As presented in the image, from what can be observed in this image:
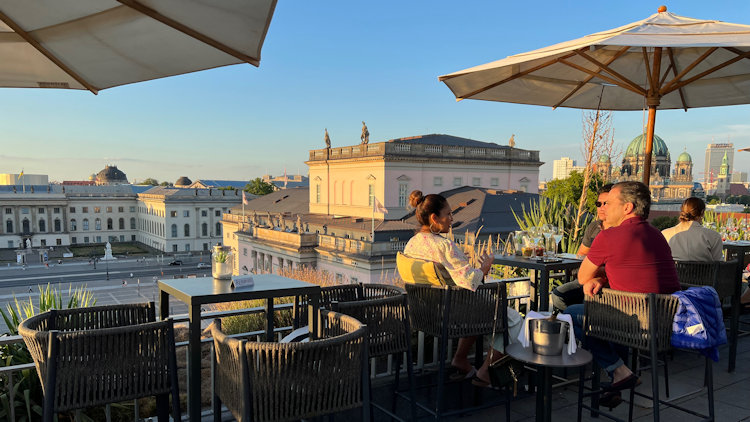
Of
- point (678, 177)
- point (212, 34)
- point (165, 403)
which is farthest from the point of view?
point (678, 177)

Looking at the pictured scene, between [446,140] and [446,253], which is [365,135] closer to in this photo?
[446,140]

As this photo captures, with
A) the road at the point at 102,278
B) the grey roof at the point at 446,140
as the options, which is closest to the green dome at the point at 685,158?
the grey roof at the point at 446,140

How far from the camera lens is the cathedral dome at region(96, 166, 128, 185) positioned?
118750 mm

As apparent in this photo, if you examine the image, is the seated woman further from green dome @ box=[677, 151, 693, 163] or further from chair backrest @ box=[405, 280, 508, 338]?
green dome @ box=[677, 151, 693, 163]

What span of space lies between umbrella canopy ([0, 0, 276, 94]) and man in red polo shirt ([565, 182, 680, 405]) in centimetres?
205

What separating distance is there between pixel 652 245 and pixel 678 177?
127 meters

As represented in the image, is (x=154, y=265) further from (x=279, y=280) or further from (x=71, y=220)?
(x=279, y=280)

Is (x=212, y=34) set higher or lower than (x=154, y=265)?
higher

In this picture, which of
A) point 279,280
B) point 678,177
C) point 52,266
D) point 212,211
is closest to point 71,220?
point 212,211

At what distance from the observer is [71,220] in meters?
81.5

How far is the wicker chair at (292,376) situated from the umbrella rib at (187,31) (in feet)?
4.67

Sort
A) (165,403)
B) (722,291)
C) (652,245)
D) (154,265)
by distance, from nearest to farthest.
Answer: (165,403) → (652,245) → (722,291) → (154,265)

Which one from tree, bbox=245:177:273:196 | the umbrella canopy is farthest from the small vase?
tree, bbox=245:177:273:196

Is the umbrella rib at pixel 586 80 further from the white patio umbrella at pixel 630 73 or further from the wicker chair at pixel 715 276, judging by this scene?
the wicker chair at pixel 715 276
